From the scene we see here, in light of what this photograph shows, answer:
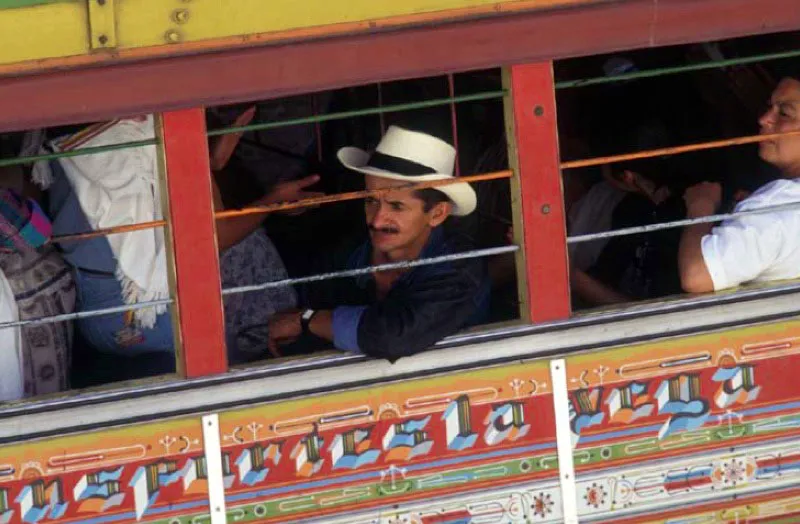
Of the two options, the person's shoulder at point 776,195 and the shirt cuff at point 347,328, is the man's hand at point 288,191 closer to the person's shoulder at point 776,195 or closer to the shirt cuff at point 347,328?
the shirt cuff at point 347,328

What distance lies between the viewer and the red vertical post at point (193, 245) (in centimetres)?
496

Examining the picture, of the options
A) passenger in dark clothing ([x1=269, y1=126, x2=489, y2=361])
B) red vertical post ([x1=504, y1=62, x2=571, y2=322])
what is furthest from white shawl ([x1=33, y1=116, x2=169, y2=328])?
red vertical post ([x1=504, y1=62, x2=571, y2=322])

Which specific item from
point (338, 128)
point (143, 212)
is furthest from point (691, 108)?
point (143, 212)

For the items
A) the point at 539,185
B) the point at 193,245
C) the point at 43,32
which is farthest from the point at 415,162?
the point at 43,32

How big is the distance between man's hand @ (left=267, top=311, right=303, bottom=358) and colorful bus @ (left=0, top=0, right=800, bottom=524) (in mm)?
222

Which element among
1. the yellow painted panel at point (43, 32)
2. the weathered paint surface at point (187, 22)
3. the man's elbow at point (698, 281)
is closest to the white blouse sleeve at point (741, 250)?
the man's elbow at point (698, 281)

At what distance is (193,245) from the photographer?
16.4ft

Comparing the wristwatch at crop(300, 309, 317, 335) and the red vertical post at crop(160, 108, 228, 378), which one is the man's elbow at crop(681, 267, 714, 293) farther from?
the red vertical post at crop(160, 108, 228, 378)

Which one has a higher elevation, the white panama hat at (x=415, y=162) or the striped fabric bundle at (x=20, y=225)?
the white panama hat at (x=415, y=162)

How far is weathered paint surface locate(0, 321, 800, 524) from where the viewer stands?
5016 millimetres

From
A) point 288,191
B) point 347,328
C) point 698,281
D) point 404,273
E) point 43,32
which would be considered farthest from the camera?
point 288,191

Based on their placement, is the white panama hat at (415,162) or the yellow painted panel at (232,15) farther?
the white panama hat at (415,162)

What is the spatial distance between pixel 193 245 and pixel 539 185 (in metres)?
1.04

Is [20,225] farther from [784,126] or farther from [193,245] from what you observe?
[784,126]
